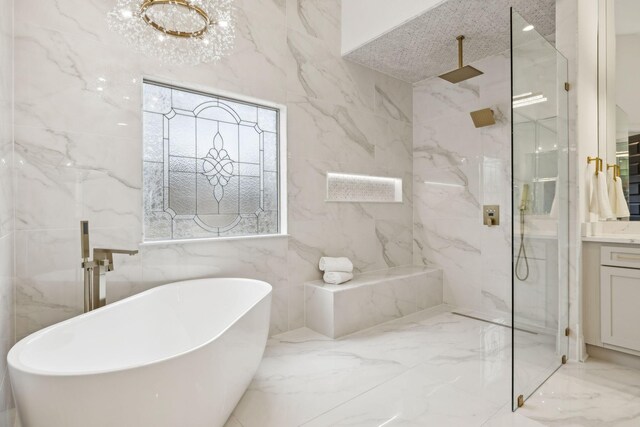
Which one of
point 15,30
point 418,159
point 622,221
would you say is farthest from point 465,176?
point 15,30

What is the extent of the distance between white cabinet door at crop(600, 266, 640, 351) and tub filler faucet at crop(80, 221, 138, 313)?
125 inches

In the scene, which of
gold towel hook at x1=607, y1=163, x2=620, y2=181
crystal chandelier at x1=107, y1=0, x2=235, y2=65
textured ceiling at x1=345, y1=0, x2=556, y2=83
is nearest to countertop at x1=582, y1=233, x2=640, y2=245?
gold towel hook at x1=607, y1=163, x2=620, y2=181

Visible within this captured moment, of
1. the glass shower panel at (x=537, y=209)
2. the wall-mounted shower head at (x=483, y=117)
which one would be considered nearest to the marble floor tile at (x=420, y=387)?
the glass shower panel at (x=537, y=209)

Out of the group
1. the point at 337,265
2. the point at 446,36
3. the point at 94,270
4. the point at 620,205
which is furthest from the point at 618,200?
the point at 94,270

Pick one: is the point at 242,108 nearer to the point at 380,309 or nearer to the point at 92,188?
the point at 92,188

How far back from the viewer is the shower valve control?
3303mm

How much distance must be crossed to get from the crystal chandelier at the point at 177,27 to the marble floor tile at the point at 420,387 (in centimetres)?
203

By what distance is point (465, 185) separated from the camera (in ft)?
11.6

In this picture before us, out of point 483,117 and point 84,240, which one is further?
point 483,117

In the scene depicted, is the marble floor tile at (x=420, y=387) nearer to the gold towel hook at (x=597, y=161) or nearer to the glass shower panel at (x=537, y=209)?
the glass shower panel at (x=537, y=209)

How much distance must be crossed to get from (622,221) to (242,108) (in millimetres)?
3056

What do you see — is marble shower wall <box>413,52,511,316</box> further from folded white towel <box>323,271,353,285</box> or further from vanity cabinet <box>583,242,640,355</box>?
folded white towel <box>323,271,353,285</box>

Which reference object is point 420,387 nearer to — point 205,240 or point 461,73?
point 205,240

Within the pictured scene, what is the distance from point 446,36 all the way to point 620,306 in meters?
2.43
